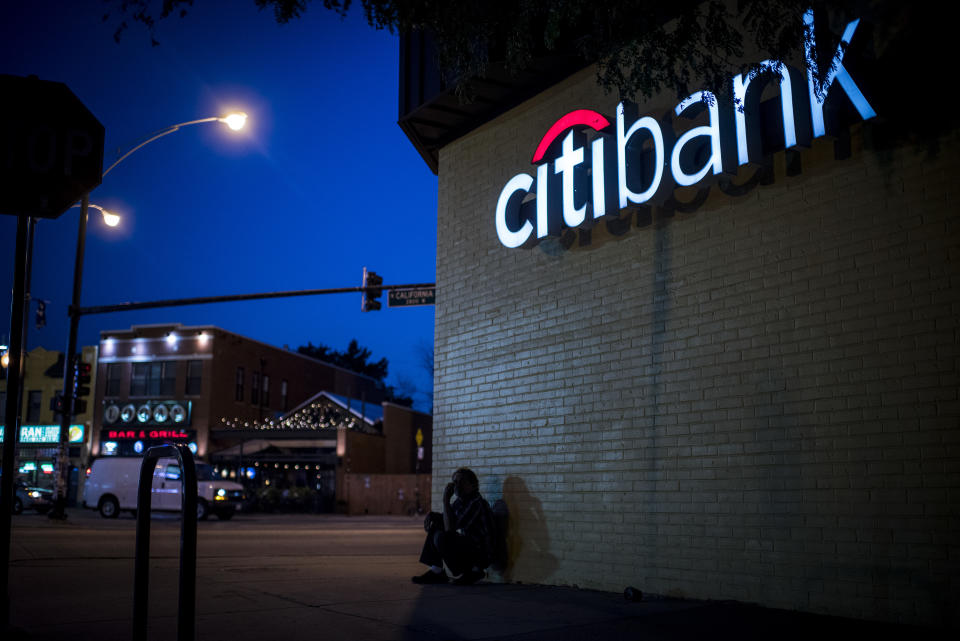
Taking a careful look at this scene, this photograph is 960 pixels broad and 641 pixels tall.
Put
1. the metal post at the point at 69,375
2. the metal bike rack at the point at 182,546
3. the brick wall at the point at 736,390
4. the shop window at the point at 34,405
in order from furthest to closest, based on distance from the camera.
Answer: the shop window at the point at 34,405 < the metal post at the point at 69,375 < the brick wall at the point at 736,390 < the metal bike rack at the point at 182,546

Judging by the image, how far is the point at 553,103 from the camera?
11.0 meters

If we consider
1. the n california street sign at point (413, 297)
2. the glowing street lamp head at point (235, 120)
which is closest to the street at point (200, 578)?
the n california street sign at point (413, 297)

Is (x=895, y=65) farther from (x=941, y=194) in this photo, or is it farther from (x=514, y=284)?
(x=514, y=284)

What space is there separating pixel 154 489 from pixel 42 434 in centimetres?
2417

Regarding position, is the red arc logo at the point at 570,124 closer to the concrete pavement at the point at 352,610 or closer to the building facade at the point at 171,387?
the concrete pavement at the point at 352,610

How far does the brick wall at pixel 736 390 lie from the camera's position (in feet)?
22.6

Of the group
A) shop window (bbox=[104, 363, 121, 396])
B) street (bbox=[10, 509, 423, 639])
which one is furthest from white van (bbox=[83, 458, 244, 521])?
shop window (bbox=[104, 363, 121, 396])

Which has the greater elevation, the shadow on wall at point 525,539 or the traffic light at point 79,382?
the traffic light at point 79,382

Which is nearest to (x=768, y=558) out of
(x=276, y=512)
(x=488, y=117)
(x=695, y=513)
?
(x=695, y=513)

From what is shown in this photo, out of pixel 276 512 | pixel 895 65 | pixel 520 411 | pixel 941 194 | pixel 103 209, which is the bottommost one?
pixel 276 512

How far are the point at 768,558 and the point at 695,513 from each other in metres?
0.90

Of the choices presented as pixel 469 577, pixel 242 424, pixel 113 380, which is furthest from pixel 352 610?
pixel 113 380

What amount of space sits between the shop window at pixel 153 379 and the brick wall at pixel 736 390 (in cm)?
3791

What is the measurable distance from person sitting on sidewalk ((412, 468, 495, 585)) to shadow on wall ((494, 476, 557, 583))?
0.30 m
